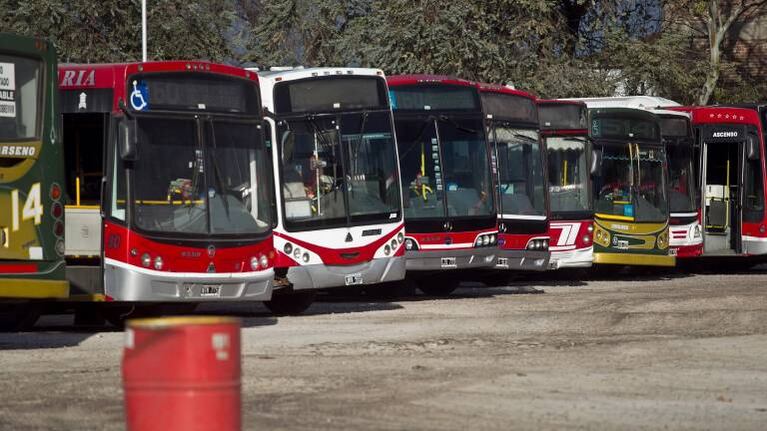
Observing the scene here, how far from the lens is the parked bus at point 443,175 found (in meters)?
24.2

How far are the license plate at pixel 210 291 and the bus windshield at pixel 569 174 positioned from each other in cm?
1162

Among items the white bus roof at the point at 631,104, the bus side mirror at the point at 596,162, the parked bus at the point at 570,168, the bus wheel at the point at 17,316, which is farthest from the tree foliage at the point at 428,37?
the bus wheel at the point at 17,316

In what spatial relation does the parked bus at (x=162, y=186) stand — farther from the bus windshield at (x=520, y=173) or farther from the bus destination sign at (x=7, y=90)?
the bus windshield at (x=520, y=173)

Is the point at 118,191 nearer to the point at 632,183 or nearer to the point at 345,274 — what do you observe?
the point at 345,274

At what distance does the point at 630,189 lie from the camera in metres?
31.5

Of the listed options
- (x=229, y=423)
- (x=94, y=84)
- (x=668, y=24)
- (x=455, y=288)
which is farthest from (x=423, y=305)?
(x=668, y=24)

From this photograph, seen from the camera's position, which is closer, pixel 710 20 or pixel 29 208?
pixel 29 208

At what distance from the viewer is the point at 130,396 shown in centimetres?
810

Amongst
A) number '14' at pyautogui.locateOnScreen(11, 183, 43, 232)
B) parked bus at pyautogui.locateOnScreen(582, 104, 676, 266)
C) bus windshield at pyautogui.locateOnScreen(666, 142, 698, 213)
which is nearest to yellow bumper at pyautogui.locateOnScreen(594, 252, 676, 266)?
parked bus at pyautogui.locateOnScreen(582, 104, 676, 266)

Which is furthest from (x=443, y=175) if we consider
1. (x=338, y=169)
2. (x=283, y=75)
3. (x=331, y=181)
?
(x=283, y=75)

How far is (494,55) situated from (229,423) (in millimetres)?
31925

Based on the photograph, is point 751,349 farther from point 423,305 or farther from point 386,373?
point 423,305

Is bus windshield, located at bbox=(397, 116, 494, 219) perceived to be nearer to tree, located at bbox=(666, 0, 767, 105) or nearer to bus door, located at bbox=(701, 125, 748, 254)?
bus door, located at bbox=(701, 125, 748, 254)

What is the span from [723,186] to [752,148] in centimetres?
116
